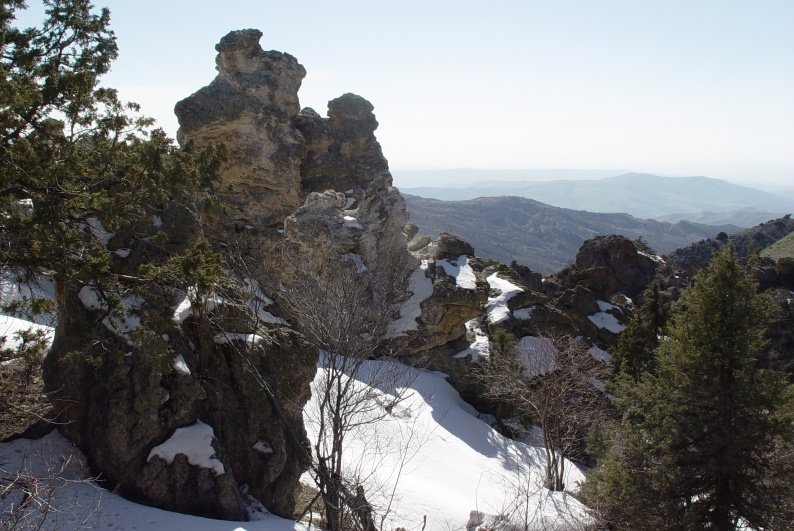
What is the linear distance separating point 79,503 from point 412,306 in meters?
16.7

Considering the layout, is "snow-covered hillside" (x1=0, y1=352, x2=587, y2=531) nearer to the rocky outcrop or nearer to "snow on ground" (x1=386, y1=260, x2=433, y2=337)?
"snow on ground" (x1=386, y1=260, x2=433, y2=337)

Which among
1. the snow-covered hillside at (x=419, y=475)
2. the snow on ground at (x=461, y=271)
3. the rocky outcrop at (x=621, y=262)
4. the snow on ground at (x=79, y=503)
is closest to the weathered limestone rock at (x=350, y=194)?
the snow on ground at (x=461, y=271)

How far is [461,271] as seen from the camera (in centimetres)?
2595

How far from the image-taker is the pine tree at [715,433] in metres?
10.0

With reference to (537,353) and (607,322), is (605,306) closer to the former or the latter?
(607,322)

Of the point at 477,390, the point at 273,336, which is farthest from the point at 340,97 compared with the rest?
the point at 273,336

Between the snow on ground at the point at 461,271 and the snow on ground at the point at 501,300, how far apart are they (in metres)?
2.07

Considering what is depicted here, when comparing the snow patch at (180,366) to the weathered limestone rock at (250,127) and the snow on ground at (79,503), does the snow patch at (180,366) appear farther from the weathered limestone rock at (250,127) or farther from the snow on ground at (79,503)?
the weathered limestone rock at (250,127)

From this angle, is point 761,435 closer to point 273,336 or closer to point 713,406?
point 713,406

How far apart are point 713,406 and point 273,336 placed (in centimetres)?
891

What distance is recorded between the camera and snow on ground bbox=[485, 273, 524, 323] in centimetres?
2597

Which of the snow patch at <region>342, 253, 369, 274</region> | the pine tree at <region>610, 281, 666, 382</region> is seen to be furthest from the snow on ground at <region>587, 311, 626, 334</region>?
the snow patch at <region>342, 253, 369, 274</region>

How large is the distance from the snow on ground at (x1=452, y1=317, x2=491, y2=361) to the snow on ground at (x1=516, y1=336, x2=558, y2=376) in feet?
4.80

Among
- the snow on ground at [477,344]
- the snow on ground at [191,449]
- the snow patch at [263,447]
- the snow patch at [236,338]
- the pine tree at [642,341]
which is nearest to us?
the snow on ground at [191,449]
